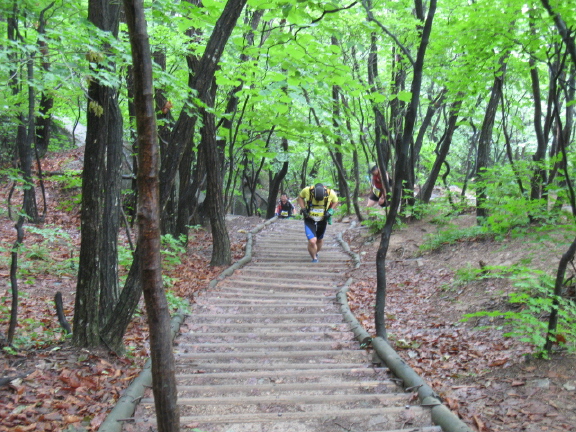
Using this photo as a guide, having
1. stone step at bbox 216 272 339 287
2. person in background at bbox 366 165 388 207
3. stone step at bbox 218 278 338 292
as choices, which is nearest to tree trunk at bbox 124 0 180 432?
stone step at bbox 218 278 338 292

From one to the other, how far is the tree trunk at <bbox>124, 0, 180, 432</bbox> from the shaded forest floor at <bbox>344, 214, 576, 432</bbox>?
2.42m

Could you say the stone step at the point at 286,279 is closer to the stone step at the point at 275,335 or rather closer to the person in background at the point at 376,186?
the stone step at the point at 275,335

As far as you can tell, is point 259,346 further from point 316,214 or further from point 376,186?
point 376,186

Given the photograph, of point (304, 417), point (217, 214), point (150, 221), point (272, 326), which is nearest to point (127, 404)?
point (304, 417)

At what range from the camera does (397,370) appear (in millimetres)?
4355

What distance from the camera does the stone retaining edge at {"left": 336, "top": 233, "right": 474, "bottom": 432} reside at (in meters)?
3.24

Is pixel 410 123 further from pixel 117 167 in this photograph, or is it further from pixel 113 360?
pixel 113 360

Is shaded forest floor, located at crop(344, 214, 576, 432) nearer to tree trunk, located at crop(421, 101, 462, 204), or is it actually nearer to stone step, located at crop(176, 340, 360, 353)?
stone step, located at crop(176, 340, 360, 353)

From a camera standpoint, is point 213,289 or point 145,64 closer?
point 145,64

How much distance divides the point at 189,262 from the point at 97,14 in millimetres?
6501

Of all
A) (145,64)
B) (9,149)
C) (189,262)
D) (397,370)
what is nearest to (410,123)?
(397,370)

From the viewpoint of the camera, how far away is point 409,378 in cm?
408

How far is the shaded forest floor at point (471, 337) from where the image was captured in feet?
11.6

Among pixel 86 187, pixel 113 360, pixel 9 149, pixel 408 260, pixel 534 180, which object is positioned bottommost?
pixel 113 360
